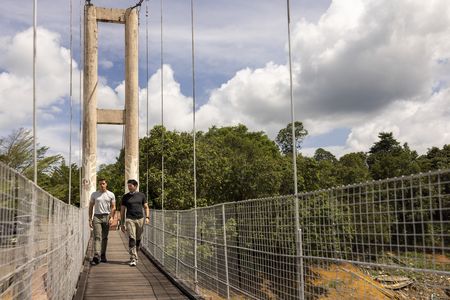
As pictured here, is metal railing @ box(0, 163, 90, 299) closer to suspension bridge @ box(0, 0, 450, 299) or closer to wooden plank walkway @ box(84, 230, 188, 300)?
Result: suspension bridge @ box(0, 0, 450, 299)

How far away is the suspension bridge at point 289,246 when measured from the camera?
7.48 feet

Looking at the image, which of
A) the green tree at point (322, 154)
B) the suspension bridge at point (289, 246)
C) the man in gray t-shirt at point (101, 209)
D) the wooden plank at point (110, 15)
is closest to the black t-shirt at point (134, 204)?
the man in gray t-shirt at point (101, 209)

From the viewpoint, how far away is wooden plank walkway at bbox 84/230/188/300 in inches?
264

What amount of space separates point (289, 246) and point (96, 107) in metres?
18.2

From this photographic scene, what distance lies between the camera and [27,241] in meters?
2.83

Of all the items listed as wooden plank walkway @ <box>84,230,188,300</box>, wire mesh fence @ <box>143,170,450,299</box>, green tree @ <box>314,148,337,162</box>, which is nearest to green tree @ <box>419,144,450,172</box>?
green tree @ <box>314,148,337,162</box>

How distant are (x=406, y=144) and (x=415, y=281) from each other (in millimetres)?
69022

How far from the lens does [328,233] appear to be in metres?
3.26

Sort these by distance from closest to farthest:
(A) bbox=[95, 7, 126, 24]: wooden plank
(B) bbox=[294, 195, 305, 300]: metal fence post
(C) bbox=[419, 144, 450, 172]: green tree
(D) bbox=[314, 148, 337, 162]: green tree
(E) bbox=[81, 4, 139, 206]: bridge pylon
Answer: (B) bbox=[294, 195, 305, 300]: metal fence post
(E) bbox=[81, 4, 139, 206]: bridge pylon
(A) bbox=[95, 7, 126, 24]: wooden plank
(C) bbox=[419, 144, 450, 172]: green tree
(D) bbox=[314, 148, 337, 162]: green tree

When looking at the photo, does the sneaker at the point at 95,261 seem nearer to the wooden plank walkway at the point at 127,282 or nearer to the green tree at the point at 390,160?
the wooden plank walkway at the point at 127,282

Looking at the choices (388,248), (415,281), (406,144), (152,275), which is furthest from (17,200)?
(406,144)

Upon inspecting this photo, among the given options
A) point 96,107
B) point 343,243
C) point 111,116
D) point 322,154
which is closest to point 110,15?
point 96,107

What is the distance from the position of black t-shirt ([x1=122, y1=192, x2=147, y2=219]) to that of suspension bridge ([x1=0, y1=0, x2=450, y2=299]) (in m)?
1.50

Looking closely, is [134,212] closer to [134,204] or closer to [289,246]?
[134,204]
